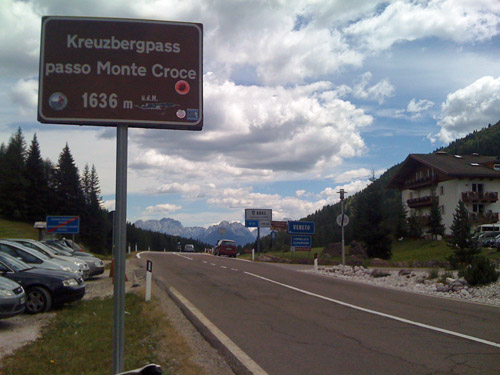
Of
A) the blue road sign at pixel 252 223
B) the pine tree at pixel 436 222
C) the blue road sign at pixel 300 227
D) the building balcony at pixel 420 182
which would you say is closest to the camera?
the blue road sign at pixel 300 227

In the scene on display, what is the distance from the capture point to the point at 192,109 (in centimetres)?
429

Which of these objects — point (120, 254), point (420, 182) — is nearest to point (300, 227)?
point (120, 254)

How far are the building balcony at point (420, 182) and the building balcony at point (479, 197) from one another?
4.84m

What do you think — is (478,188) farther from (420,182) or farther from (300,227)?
(300,227)

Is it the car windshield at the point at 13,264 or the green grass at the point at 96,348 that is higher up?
the car windshield at the point at 13,264

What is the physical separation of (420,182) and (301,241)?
35.1 metres

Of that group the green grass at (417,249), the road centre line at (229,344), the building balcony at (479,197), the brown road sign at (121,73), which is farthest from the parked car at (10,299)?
the building balcony at (479,197)

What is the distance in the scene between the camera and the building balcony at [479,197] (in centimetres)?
5756

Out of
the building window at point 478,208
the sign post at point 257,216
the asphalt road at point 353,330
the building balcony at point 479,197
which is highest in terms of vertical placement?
the building balcony at point 479,197

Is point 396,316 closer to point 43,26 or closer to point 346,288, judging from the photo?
point 346,288

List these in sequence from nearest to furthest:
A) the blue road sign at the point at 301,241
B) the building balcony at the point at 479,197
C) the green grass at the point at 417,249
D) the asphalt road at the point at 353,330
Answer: the asphalt road at the point at 353,330 → the blue road sign at the point at 301,241 → the green grass at the point at 417,249 → the building balcony at the point at 479,197

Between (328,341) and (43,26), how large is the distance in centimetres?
643

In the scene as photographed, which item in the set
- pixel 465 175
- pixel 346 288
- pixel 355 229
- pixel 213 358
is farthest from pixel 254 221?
pixel 213 358

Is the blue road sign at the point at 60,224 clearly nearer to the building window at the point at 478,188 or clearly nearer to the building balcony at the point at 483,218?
the building balcony at the point at 483,218
